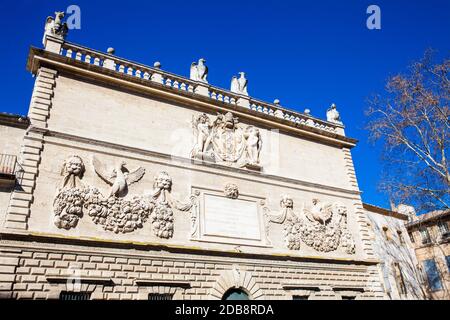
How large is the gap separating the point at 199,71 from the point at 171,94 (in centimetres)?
229

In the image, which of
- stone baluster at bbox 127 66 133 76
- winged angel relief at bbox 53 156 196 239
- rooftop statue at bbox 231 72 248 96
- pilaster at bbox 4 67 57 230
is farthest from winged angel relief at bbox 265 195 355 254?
pilaster at bbox 4 67 57 230

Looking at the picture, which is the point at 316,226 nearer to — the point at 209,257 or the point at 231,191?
the point at 231,191

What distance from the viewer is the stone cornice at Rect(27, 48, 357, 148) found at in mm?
12023

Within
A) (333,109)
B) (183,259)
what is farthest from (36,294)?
(333,109)

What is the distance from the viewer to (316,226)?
15.2 m

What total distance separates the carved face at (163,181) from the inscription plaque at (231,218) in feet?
5.02

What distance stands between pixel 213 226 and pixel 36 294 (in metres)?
5.73

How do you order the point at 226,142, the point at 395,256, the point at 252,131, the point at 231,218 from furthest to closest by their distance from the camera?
1. the point at 395,256
2. the point at 252,131
3. the point at 226,142
4. the point at 231,218

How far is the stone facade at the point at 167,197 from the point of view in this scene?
9.96 m

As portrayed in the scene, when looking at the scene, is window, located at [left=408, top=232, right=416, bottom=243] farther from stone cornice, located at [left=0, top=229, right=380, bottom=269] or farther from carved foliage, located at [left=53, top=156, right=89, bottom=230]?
carved foliage, located at [left=53, top=156, right=89, bottom=230]

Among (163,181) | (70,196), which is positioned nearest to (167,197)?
(163,181)

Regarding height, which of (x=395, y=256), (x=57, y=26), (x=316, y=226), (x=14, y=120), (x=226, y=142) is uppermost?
(x=57, y=26)

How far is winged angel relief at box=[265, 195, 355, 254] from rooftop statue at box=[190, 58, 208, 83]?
6195 mm
